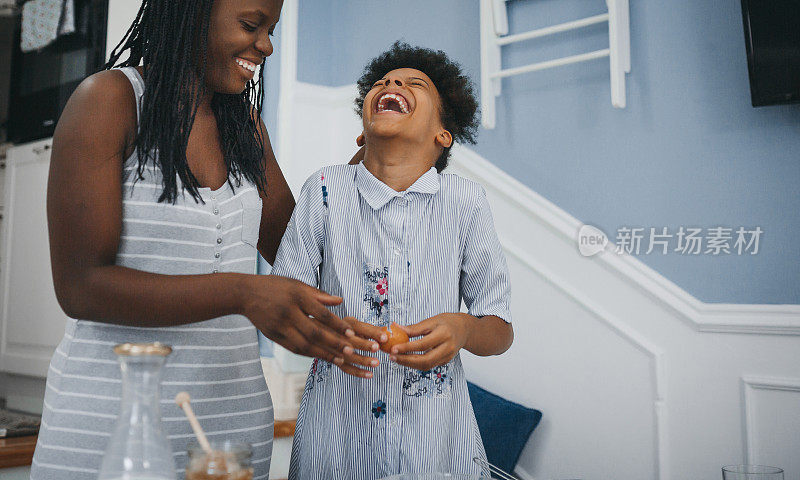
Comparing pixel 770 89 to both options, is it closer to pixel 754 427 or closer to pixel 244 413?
pixel 754 427

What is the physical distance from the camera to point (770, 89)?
187 centimetres

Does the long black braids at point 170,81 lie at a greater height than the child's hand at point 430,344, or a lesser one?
greater

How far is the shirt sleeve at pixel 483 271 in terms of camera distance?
104 centimetres

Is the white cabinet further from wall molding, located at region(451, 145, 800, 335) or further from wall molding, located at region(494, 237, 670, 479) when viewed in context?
wall molding, located at region(494, 237, 670, 479)

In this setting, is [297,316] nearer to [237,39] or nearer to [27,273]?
[237,39]

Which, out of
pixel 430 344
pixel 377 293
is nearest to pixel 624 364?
pixel 377 293

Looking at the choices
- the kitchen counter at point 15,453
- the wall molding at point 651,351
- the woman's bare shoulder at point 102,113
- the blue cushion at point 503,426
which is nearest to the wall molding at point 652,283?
the wall molding at point 651,351

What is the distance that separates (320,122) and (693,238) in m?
1.78

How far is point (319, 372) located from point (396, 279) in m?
0.19

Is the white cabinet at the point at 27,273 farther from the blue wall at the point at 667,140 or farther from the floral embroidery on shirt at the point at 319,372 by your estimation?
the floral embroidery on shirt at the point at 319,372

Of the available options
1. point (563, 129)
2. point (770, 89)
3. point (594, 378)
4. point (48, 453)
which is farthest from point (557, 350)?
point (48, 453)

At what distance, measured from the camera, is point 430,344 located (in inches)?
33.3

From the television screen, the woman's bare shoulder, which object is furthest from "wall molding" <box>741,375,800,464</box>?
the woman's bare shoulder

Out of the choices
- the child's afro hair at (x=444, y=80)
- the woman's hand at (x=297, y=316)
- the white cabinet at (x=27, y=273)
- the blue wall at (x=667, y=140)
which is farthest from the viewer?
the white cabinet at (x=27, y=273)
